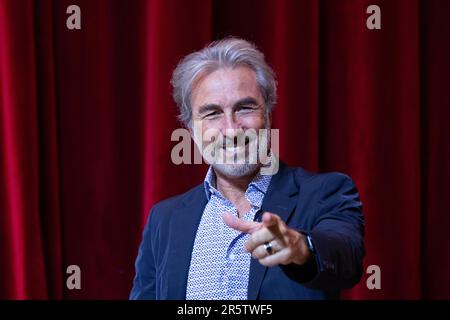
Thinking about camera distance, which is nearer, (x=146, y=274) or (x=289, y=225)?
(x=289, y=225)

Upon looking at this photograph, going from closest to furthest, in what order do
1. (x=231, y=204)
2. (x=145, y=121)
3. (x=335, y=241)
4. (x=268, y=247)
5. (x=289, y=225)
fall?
(x=268, y=247) → (x=335, y=241) → (x=289, y=225) → (x=231, y=204) → (x=145, y=121)

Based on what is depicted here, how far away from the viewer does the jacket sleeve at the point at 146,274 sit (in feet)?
3.76

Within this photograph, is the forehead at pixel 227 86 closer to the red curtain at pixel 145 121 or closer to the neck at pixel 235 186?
the neck at pixel 235 186

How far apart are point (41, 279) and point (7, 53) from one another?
1.88ft

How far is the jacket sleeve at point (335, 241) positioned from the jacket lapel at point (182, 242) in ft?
0.73

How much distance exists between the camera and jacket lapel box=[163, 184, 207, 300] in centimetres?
105

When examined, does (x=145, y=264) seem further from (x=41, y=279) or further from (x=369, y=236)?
(x=369, y=236)

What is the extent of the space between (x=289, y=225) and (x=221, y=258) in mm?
127

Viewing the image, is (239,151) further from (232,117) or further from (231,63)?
(231,63)

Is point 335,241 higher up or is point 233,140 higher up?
point 233,140

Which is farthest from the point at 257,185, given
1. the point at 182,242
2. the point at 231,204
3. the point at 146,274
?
the point at 146,274

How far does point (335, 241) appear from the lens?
82cm

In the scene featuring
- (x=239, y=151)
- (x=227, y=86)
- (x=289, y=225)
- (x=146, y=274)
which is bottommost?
(x=146, y=274)

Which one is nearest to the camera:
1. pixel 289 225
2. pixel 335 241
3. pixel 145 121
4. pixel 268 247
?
pixel 268 247
